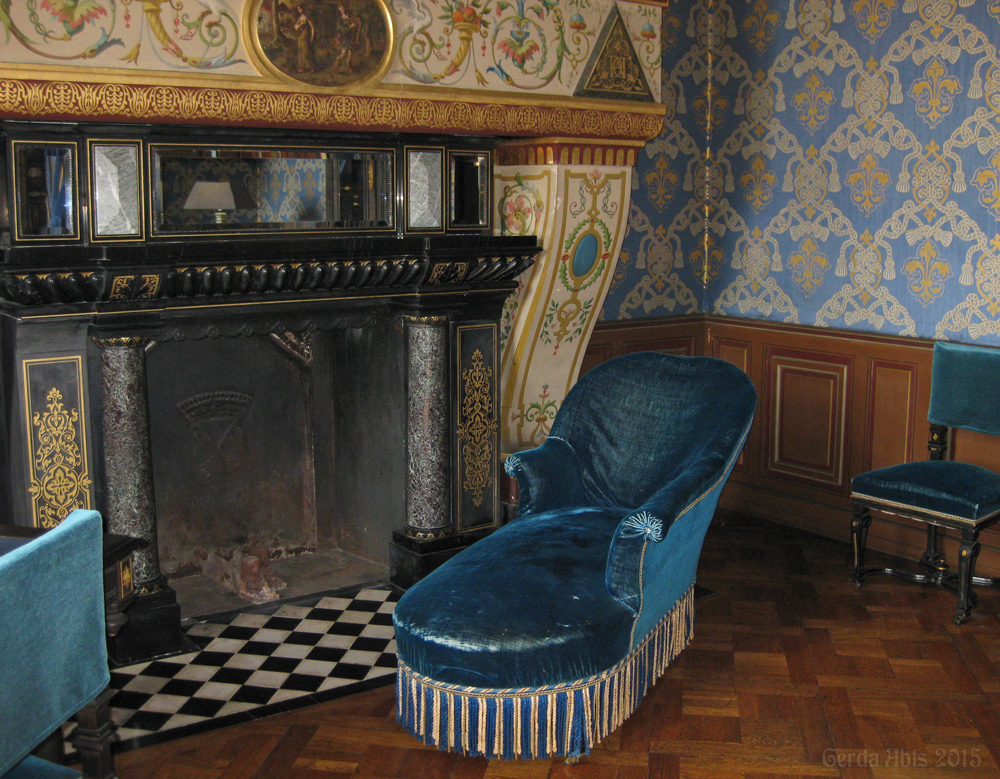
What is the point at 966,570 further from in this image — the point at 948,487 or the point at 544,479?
the point at 544,479

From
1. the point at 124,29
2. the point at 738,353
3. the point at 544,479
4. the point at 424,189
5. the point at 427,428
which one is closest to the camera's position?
the point at 124,29

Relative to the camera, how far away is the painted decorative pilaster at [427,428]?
3850 millimetres

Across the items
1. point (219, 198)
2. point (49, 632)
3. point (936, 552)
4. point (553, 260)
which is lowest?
point (936, 552)

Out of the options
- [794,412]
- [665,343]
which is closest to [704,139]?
[665,343]

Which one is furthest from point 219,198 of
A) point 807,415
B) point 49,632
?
point 807,415

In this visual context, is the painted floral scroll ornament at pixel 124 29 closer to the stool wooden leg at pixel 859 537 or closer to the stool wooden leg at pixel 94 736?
the stool wooden leg at pixel 94 736

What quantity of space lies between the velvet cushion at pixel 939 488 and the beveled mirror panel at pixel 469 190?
1.80 m

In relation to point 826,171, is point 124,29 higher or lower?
higher

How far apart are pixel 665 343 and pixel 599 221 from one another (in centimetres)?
117

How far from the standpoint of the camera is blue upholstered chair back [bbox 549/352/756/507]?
10.6ft

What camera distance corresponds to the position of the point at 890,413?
4539 mm

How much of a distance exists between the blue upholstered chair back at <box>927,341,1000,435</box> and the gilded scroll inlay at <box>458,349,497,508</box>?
179 centimetres

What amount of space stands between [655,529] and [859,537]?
67.9 inches

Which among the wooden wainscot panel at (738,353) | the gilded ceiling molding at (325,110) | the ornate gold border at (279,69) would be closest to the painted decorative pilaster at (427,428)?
the gilded ceiling molding at (325,110)
